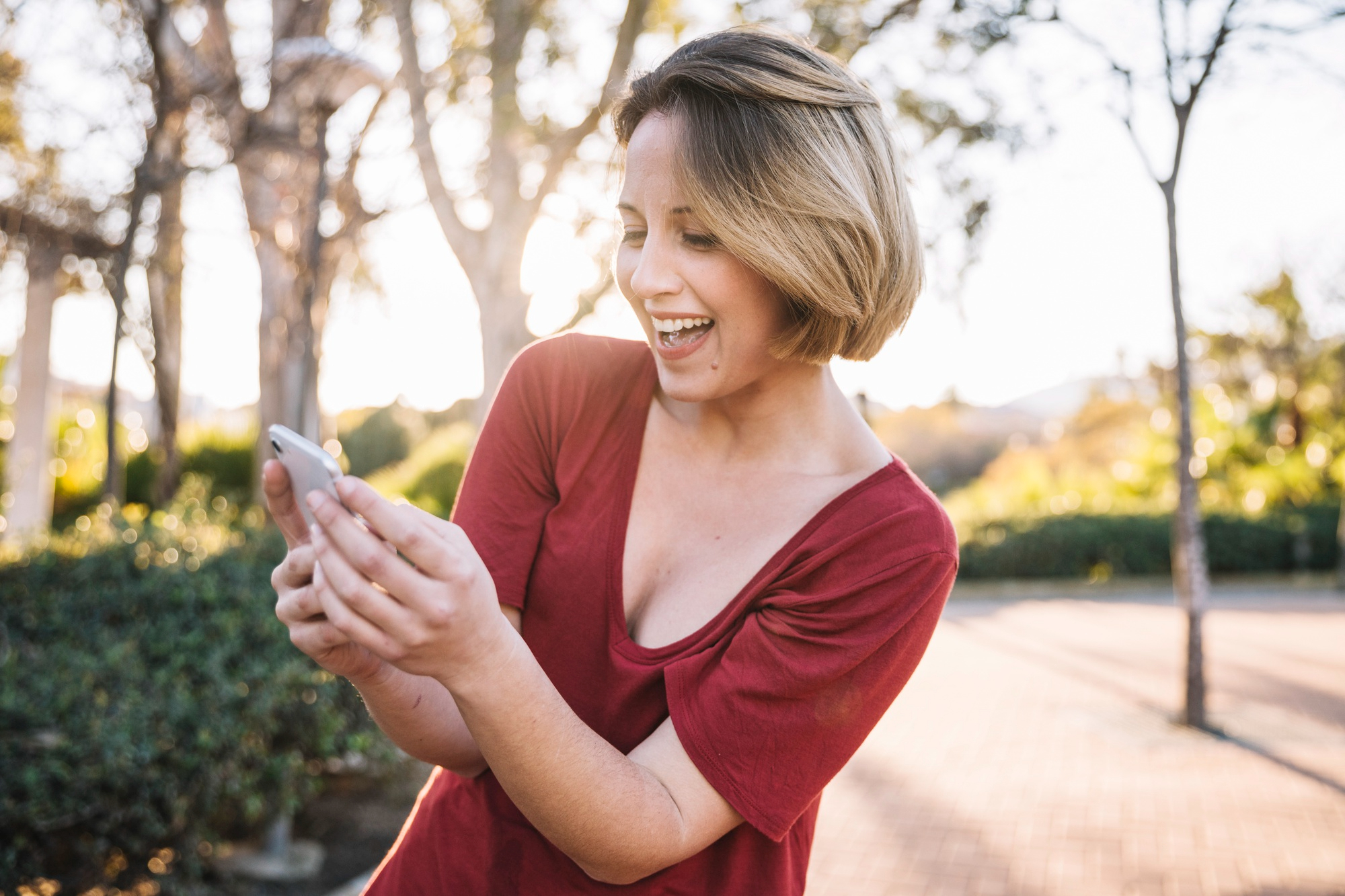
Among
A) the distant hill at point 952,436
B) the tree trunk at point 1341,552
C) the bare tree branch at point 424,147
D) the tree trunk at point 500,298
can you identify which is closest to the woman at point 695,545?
the tree trunk at point 500,298

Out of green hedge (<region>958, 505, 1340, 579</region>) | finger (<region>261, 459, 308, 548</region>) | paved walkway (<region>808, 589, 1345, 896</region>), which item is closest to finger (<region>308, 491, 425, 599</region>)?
finger (<region>261, 459, 308, 548</region>)

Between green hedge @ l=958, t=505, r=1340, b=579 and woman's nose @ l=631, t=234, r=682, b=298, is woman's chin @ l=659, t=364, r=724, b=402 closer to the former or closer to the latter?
woman's nose @ l=631, t=234, r=682, b=298

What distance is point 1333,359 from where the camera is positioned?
17.6 metres

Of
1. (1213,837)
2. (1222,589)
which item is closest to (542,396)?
(1213,837)

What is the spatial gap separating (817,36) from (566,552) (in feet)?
22.2

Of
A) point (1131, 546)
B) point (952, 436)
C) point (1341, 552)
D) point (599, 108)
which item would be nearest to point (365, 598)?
point (599, 108)

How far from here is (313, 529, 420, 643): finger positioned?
915 mm

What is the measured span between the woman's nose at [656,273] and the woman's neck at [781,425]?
0.75 feet

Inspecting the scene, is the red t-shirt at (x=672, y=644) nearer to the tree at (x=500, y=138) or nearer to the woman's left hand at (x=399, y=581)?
the woman's left hand at (x=399, y=581)

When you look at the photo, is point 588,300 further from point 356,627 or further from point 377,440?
point 377,440

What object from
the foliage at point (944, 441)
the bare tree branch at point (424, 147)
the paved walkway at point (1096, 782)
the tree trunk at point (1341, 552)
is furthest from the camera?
the foliage at point (944, 441)

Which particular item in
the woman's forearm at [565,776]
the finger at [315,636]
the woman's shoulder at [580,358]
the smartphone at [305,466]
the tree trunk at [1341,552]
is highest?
the woman's shoulder at [580,358]

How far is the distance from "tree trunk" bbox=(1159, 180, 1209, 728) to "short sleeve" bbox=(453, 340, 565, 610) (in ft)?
20.4

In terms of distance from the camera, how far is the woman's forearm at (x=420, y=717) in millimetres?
1254
